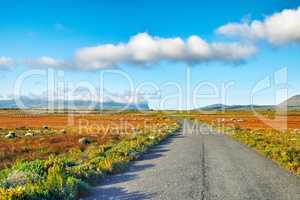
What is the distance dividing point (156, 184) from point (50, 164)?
18.2 feet

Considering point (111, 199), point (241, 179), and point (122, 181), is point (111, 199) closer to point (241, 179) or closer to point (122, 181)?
point (122, 181)

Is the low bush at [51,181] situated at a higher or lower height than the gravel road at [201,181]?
higher

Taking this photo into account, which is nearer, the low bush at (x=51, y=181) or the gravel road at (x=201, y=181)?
the low bush at (x=51, y=181)

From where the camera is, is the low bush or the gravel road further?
the gravel road

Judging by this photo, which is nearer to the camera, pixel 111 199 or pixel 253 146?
pixel 111 199

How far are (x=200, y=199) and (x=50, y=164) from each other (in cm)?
798

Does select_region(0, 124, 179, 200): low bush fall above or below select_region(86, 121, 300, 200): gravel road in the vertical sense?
above

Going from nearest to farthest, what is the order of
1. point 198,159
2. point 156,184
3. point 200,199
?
point 200,199 → point 156,184 → point 198,159

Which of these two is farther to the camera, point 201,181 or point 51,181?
point 201,181

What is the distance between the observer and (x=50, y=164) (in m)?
16.2

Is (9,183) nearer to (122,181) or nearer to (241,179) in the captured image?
(122,181)

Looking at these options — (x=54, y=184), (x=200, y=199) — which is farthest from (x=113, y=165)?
(x=200, y=199)

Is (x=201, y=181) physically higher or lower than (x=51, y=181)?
lower

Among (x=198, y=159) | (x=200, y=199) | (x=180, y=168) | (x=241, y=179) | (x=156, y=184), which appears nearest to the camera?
(x=200, y=199)
